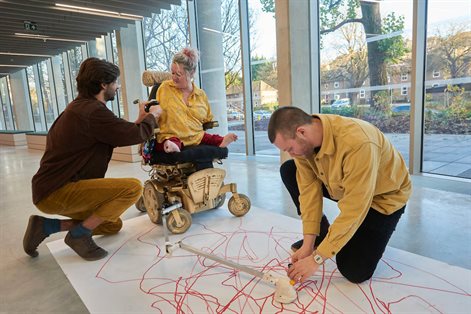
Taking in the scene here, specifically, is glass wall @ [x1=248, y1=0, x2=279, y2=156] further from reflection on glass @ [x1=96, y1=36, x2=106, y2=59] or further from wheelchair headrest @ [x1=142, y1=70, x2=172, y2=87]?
reflection on glass @ [x1=96, y1=36, x2=106, y2=59]

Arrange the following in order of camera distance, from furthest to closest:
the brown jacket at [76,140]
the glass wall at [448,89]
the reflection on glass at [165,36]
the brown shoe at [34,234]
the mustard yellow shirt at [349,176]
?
the reflection on glass at [165,36] → the glass wall at [448,89] → the brown shoe at [34,234] → the brown jacket at [76,140] → the mustard yellow shirt at [349,176]

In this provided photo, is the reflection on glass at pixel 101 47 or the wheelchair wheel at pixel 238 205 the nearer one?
the wheelchair wheel at pixel 238 205

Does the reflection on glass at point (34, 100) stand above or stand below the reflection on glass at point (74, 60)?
below

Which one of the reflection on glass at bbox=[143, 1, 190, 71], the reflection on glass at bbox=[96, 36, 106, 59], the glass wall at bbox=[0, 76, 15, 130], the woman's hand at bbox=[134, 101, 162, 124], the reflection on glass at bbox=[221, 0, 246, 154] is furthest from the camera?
the glass wall at bbox=[0, 76, 15, 130]

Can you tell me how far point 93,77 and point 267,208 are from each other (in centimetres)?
147

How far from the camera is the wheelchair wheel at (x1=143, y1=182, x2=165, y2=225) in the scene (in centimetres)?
220

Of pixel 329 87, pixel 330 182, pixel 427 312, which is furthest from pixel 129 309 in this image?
pixel 329 87

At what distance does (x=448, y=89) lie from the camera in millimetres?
3100

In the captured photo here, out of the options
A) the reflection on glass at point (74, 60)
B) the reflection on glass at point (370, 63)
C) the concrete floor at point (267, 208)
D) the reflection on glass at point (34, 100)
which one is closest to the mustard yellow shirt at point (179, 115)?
the concrete floor at point (267, 208)

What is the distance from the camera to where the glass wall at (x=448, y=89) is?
2.97 metres

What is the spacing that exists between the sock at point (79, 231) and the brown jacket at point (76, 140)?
0.23 metres

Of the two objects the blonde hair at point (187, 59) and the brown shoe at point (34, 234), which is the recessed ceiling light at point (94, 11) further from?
the brown shoe at point (34, 234)

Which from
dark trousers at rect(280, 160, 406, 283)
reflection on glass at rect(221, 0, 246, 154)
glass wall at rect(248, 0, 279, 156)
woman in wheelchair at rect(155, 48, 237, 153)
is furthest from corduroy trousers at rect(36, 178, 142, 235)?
reflection on glass at rect(221, 0, 246, 154)

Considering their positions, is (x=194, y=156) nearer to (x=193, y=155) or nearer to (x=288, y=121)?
(x=193, y=155)
